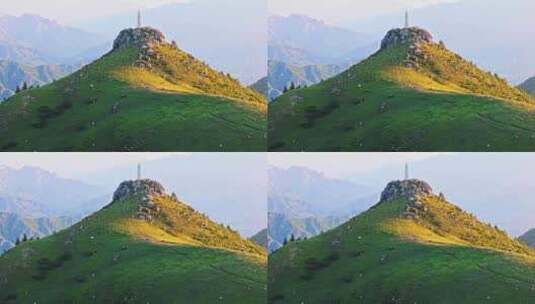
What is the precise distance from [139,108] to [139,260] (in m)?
3.40

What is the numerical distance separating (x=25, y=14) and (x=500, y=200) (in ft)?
40.8

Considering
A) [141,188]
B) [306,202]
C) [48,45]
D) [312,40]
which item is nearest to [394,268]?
[306,202]

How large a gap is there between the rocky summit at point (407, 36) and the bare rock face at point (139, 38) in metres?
5.43

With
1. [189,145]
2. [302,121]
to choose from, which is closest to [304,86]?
[302,121]

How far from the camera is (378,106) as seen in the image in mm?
20484

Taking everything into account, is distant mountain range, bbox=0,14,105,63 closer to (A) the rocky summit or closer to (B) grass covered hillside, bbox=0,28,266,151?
(B) grass covered hillside, bbox=0,28,266,151

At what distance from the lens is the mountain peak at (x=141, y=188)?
72.2 ft

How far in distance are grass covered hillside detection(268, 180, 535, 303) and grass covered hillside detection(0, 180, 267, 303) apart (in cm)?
98

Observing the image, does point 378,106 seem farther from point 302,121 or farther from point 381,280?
point 381,280

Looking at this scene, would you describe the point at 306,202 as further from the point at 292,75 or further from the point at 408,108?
the point at 408,108

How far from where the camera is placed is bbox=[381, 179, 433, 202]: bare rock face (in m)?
21.6

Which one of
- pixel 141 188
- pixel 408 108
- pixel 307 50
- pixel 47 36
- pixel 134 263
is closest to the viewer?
pixel 408 108

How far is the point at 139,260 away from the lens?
69.3 feet

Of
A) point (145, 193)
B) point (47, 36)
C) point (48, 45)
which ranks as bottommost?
point (145, 193)
